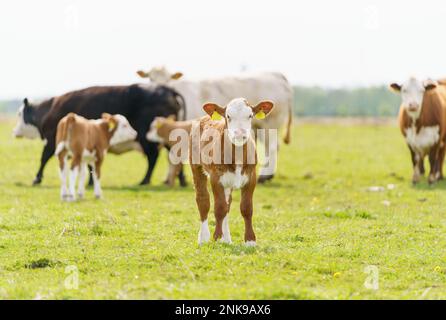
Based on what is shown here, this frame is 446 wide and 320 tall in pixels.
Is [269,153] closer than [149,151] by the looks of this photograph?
No

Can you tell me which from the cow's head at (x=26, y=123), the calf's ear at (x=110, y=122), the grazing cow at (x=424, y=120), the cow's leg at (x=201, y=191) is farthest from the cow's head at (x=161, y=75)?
the cow's leg at (x=201, y=191)

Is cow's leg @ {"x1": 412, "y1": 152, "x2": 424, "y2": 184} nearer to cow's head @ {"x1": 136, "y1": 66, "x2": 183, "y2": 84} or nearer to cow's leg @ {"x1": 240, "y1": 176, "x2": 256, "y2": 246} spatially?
cow's head @ {"x1": 136, "y1": 66, "x2": 183, "y2": 84}

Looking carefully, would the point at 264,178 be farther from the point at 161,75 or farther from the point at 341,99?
the point at 341,99

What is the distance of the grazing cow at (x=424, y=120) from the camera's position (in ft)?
58.3

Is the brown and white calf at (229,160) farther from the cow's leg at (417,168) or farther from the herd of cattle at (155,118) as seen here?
the cow's leg at (417,168)

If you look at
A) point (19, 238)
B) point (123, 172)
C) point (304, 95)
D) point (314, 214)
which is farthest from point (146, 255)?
point (304, 95)

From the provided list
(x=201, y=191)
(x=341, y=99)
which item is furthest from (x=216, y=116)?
(x=341, y=99)

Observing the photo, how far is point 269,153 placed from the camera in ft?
67.6

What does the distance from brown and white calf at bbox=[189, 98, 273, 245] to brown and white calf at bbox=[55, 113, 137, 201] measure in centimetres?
593

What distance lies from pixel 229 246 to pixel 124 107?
35.7 ft

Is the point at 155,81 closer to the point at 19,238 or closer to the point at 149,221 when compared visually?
the point at 149,221

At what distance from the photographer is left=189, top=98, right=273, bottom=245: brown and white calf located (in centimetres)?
926

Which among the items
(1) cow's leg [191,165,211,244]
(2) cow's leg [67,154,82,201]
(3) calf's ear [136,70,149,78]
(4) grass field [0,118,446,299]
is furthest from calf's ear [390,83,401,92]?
(1) cow's leg [191,165,211,244]
